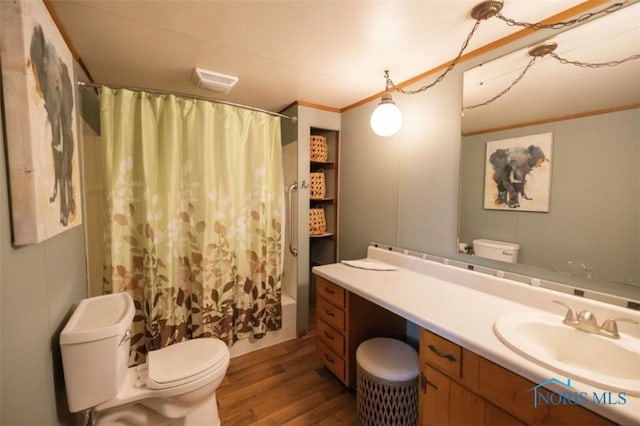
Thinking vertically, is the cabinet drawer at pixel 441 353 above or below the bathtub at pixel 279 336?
above

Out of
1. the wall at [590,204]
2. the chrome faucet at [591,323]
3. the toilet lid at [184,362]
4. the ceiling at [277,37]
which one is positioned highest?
the ceiling at [277,37]

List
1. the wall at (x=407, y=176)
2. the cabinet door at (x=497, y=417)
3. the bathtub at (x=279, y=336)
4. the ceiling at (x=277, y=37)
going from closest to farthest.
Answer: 1. the cabinet door at (x=497, y=417)
2. the ceiling at (x=277, y=37)
3. the wall at (x=407, y=176)
4. the bathtub at (x=279, y=336)

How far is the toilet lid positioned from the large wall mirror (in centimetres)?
171

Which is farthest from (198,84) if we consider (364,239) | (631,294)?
(631,294)

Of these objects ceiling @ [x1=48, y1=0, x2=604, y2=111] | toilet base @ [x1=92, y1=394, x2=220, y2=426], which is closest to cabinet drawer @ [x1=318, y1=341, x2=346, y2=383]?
toilet base @ [x1=92, y1=394, x2=220, y2=426]

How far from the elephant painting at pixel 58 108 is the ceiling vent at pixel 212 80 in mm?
685

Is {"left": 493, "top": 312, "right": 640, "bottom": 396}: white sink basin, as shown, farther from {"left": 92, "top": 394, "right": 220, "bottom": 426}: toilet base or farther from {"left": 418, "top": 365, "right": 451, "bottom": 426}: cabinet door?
{"left": 92, "top": 394, "right": 220, "bottom": 426}: toilet base

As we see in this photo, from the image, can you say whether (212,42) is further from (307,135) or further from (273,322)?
(273,322)

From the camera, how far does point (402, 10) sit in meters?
1.16

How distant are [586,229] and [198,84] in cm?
242

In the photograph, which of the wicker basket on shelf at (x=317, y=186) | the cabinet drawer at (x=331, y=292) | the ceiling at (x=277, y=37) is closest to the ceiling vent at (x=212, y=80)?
the ceiling at (x=277, y=37)

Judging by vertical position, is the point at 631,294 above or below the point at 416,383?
above

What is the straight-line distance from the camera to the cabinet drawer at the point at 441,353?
1.00 metres

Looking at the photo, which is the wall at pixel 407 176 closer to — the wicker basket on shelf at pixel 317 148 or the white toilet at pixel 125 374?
the wicker basket on shelf at pixel 317 148
